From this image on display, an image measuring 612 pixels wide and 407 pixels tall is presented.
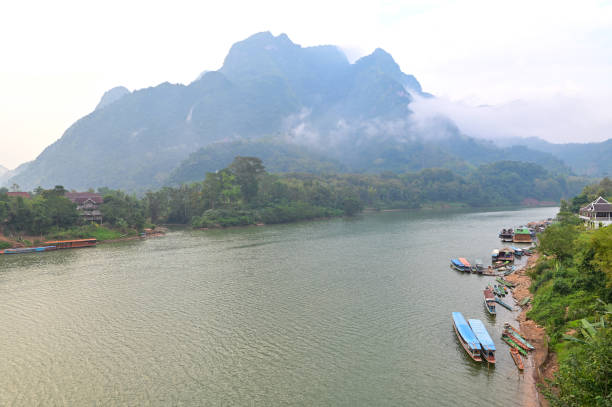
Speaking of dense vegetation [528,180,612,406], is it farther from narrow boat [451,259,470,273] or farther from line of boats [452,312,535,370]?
narrow boat [451,259,470,273]

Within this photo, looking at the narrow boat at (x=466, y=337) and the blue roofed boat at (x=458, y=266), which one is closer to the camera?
the narrow boat at (x=466, y=337)

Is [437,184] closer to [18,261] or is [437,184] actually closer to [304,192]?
[304,192]

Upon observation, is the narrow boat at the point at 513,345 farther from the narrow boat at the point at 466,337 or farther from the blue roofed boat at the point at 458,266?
the blue roofed boat at the point at 458,266

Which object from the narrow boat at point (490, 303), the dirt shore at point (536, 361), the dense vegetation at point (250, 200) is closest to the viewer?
the dirt shore at point (536, 361)

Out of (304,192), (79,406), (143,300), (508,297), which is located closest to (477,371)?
(508,297)

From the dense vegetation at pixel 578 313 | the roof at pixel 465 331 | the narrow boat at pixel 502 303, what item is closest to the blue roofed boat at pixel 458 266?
the dense vegetation at pixel 578 313

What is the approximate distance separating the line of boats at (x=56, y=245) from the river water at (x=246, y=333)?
9.37m

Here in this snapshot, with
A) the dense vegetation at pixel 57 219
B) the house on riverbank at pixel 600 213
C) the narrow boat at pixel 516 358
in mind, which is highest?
the dense vegetation at pixel 57 219

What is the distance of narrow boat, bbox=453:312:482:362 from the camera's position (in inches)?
897

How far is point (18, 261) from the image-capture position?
2303 inches

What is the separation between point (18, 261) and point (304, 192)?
8753 centimetres

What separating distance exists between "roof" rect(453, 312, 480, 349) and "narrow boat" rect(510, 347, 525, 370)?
7.40 feet

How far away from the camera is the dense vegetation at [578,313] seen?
1442 centimetres

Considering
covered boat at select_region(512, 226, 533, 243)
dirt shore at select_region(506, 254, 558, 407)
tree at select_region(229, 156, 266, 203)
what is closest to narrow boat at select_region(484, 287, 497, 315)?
dirt shore at select_region(506, 254, 558, 407)
